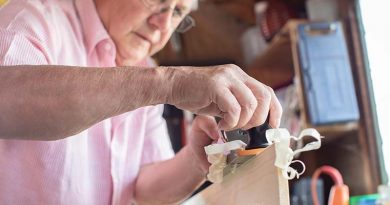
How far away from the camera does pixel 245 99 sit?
27.8 inches

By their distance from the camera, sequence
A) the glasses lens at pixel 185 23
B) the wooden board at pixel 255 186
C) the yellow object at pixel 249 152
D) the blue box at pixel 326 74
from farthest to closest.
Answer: the blue box at pixel 326 74 < the glasses lens at pixel 185 23 < the yellow object at pixel 249 152 < the wooden board at pixel 255 186

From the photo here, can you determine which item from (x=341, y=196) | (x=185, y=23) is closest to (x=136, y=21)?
(x=185, y=23)

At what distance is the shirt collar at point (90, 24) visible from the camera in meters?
1.10

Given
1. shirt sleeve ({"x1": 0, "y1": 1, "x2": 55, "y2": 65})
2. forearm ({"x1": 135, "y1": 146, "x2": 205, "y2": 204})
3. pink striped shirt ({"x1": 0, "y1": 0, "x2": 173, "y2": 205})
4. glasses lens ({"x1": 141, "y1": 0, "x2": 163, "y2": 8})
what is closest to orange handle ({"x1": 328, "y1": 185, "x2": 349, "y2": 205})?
forearm ({"x1": 135, "y1": 146, "x2": 205, "y2": 204})

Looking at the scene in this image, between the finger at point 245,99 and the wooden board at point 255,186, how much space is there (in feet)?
0.17

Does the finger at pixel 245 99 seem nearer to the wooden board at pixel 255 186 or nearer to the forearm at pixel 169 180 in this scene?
the wooden board at pixel 255 186

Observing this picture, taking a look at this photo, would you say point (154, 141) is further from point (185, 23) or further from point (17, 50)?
point (17, 50)

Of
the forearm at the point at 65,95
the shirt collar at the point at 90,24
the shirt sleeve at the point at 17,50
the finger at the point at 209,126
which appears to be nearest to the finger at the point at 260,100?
the forearm at the point at 65,95

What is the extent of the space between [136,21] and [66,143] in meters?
0.27

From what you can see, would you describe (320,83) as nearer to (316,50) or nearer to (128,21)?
(316,50)

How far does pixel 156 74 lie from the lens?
2.33ft

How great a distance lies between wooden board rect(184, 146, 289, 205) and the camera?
67cm

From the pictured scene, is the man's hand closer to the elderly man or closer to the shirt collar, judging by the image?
the elderly man

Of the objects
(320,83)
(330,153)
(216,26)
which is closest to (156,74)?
(320,83)
